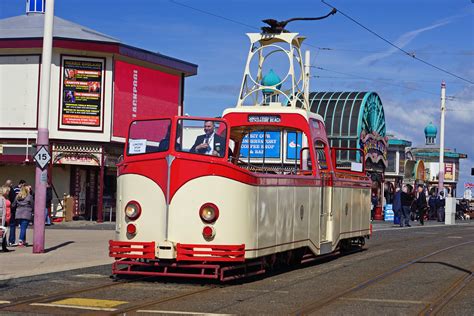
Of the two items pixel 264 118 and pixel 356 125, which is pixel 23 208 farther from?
pixel 356 125

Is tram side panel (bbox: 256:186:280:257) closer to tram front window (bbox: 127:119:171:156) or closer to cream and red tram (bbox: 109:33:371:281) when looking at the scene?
cream and red tram (bbox: 109:33:371:281)

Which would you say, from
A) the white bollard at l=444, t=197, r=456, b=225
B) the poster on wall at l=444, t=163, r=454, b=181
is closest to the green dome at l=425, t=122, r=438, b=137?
the poster on wall at l=444, t=163, r=454, b=181

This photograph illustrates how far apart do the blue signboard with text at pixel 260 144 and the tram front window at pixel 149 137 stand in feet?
11.5

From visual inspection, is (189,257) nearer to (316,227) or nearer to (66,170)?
(316,227)

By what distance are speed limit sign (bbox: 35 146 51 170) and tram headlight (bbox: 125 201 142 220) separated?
5.84 meters

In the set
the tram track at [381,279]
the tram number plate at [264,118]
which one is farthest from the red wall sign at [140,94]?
the tram track at [381,279]

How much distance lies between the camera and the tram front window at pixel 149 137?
45.3 feet

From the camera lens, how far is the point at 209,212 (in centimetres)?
1333

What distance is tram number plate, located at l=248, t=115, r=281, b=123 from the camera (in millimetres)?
16547

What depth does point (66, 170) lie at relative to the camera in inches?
1436

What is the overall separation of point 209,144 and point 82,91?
22.7m

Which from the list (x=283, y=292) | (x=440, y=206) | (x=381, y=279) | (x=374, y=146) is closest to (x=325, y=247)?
(x=381, y=279)

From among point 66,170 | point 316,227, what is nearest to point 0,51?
point 66,170

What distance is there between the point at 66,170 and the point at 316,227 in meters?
21.4
